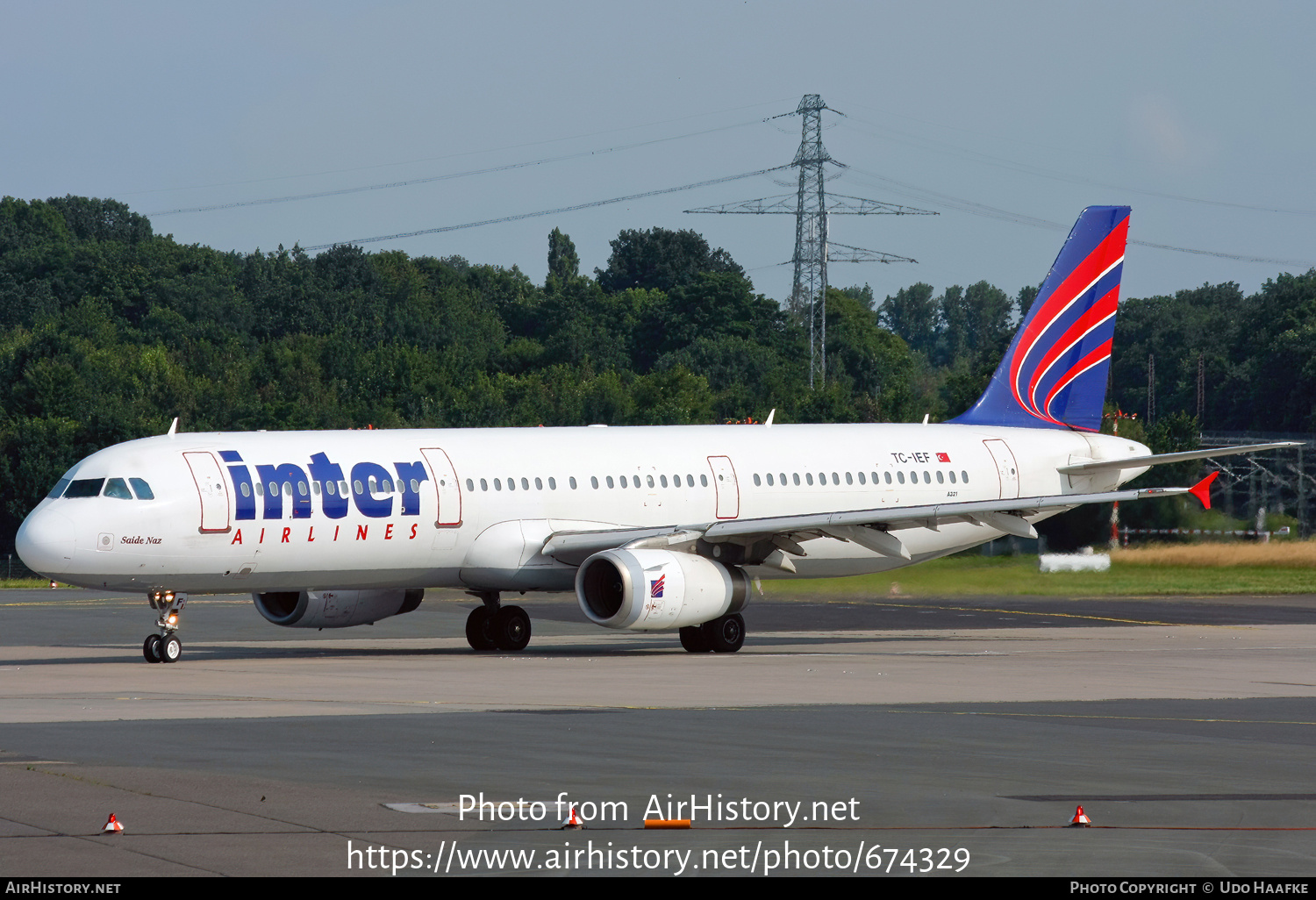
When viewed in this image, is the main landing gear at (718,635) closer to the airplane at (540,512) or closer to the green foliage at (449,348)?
the airplane at (540,512)

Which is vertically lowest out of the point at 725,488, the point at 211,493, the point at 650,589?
A: the point at 650,589

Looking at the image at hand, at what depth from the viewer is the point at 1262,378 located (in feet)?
403

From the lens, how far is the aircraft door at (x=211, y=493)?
103 ft

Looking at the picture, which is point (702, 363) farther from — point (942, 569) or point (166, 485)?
point (166, 485)

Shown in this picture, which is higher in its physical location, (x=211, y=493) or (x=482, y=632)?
(x=211, y=493)

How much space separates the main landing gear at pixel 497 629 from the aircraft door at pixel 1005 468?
10.7 m

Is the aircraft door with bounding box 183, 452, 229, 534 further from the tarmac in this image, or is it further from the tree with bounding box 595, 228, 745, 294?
the tree with bounding box 595, 228, 745, 294

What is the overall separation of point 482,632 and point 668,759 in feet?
58.8

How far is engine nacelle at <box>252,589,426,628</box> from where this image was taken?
35.3 metres

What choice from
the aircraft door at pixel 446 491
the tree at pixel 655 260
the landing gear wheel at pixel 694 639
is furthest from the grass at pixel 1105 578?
the tree at pixel 655 260

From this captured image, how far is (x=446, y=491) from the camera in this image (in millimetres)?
33969

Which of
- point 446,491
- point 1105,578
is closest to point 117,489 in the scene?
point 446,491

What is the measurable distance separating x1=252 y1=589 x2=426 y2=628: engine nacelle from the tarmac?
693 mm

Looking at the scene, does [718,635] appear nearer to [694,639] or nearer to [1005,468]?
[694,639]
